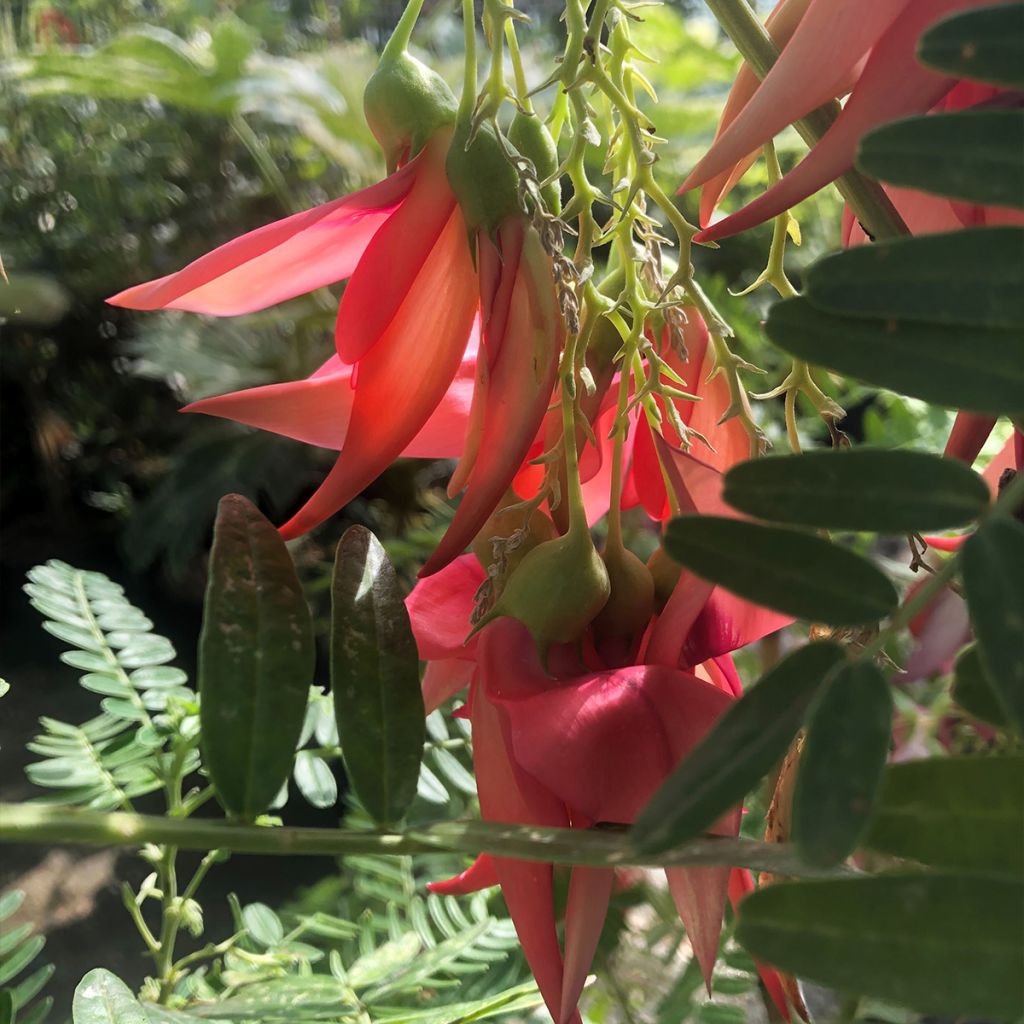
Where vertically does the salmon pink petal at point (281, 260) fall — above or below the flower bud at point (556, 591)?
above

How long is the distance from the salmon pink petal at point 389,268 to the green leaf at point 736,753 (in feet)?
0.39

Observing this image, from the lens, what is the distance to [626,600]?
9.1 inches

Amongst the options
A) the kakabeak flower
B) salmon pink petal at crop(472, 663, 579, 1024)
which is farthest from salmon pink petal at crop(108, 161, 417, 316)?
salmon pink petal at crop(472, 663, 579, 1024)

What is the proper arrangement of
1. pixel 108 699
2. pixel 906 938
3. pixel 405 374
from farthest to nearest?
pixel 108 699 → pixel 405 374 → pixel 906 938

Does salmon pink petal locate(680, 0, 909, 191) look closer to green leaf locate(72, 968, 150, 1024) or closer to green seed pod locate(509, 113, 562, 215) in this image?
green seed pod locate(509, 113, 562, 215)

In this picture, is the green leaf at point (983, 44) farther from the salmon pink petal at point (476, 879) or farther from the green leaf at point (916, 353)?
the salmon pink petal at point (476, 879)

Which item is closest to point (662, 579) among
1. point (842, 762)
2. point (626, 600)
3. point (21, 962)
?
point (626, 600)

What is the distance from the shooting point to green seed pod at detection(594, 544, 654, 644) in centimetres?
23

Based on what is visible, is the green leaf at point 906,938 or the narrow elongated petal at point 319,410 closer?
the green leaf at point 906,938

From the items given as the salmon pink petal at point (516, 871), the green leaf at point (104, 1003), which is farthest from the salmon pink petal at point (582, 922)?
the green leaf at point (104, 1003)

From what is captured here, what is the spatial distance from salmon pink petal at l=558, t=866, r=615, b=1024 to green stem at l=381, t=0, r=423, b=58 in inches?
7.3

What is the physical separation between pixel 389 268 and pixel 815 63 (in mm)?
93

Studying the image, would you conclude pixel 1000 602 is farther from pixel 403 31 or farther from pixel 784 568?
pixel 403 31

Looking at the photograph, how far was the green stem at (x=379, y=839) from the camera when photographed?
0.46 ft
